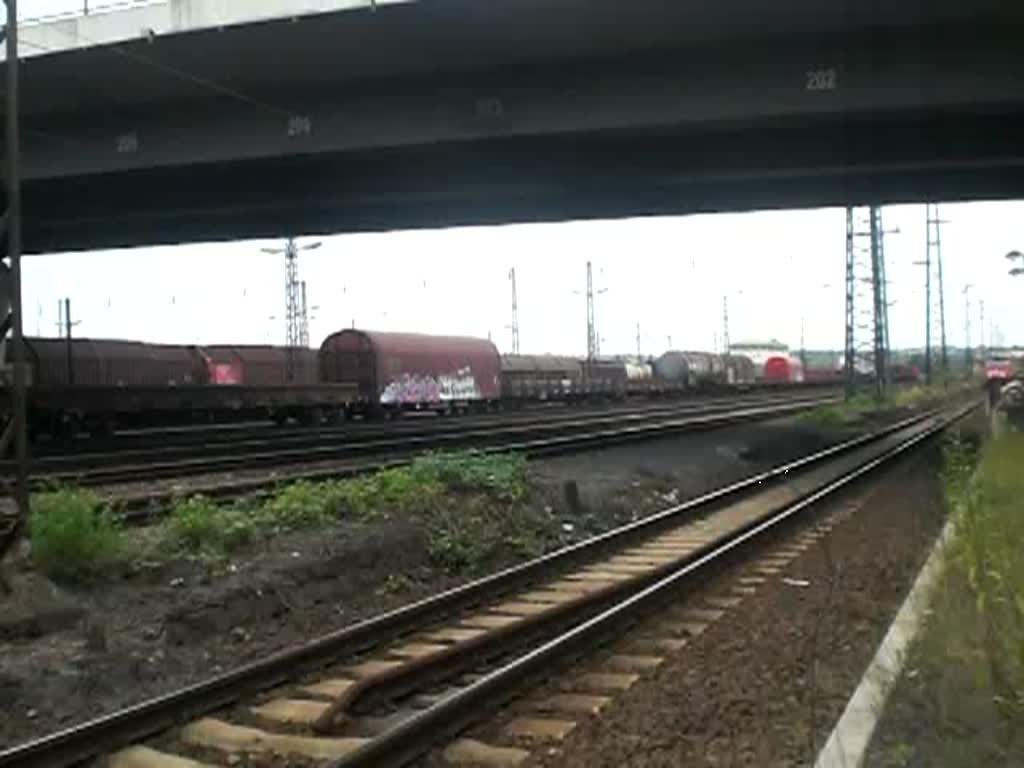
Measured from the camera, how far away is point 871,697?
20.5 ft

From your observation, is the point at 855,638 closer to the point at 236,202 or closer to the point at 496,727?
the point at 496,727

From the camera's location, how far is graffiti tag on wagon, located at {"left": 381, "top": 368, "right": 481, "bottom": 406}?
166 ft

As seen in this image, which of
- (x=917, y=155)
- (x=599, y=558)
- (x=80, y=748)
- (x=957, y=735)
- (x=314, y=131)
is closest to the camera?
(x=957, y=735)

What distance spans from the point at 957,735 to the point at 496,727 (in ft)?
8.72

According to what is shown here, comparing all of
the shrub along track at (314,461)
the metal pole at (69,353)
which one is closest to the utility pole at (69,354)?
the metal pole at (69,353)

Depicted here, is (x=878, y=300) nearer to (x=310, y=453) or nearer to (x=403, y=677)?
(x=310, y=453)

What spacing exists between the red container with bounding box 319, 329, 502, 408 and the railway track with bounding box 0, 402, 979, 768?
36.8 m

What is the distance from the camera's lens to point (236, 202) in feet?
109

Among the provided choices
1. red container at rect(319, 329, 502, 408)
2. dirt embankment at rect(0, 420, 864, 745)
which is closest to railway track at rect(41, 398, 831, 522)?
dirt embankment at rect(0, 420, 864, 745)

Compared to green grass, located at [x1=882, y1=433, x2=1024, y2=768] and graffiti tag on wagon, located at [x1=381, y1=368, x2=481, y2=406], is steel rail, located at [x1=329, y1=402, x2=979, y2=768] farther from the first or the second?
graffiti tag on wagon, located at [x1=381, y1=368, x2=481, y2=406]

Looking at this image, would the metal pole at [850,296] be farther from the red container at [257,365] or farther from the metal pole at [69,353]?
the metal pole at [69,353]

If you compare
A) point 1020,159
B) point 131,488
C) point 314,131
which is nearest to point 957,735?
point 131,488

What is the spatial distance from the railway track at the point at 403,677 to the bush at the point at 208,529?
309 cm

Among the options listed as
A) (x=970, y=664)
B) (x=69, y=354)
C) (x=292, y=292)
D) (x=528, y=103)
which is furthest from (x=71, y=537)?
(x=292, y=292)
